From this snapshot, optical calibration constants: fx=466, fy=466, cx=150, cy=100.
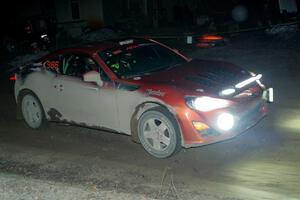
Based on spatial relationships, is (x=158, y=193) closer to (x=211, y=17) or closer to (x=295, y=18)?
(x=295, y=18)

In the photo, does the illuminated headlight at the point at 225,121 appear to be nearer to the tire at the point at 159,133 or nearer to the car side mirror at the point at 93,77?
the tire at the point at 159,133

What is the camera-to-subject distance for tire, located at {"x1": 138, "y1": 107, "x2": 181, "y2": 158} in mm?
6066

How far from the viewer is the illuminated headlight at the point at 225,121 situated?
5.96m

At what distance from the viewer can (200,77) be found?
648 cm

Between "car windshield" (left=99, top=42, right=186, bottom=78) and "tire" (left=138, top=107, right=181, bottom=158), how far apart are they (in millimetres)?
877

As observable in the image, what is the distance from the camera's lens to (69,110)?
296 inches

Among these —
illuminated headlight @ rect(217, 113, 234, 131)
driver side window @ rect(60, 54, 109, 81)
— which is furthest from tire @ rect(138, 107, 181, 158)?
driver side window @ rect(60, 54, 109, 81)

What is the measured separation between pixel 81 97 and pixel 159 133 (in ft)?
5.36

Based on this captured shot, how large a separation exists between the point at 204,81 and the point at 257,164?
1.33m

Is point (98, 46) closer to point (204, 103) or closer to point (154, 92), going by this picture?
point (154, 92)

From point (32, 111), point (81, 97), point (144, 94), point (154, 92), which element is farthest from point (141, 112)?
point (32, 111)

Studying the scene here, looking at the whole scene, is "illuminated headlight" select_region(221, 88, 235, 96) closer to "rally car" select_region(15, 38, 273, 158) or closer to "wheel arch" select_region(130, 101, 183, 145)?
"rally car" select_region(15, 38, 273, 158)

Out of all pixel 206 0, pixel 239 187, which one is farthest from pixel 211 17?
pixel 239 187

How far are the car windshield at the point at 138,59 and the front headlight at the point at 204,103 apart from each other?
123 centimetres
